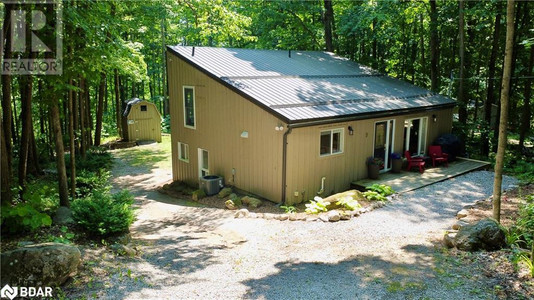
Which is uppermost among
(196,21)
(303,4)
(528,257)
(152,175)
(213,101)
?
(303,4)

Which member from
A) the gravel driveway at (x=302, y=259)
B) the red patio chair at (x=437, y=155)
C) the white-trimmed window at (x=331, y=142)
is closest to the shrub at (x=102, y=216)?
the gravel driveway at (x=302, y=259)

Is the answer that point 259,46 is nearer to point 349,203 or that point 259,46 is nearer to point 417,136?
point 417,136

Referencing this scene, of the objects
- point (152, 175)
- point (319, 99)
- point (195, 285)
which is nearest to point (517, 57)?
point (319, 99)

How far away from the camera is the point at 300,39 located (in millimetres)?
23281

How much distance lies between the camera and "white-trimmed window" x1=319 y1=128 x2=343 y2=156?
11.7 metres

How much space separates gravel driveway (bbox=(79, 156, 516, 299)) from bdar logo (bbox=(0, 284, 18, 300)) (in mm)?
837

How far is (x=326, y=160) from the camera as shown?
11.8 metres

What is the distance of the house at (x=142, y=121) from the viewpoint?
2441 centimetres

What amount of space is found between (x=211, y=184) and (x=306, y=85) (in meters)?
4.70

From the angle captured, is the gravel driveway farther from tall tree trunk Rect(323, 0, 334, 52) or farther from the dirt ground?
tall tree trunk Rect(323, 0, 334, 52)

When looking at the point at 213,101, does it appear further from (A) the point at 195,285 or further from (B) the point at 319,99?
(A) the point at 195,285

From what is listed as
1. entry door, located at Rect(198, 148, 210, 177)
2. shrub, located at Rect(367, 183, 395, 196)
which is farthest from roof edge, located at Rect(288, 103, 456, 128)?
entry door, located at Rect(198, 148, 210, 177)

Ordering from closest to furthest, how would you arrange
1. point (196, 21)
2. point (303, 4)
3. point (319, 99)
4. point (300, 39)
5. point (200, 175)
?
point (319, 99) < point (196, 21) < point (200, 175) < point (303, 4) < point (300, 39)

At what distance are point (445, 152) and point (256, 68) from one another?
26.4 ft
